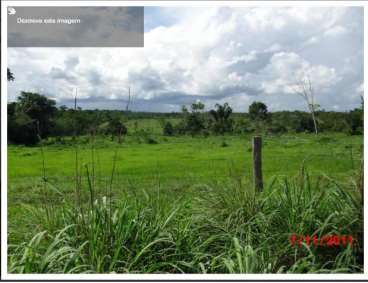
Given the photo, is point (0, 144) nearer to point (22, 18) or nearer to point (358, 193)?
point (22, 18)

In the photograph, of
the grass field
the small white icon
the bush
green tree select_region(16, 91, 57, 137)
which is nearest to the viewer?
the small white icon

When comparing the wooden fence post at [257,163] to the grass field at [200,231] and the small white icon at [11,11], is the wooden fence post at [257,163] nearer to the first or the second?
the grass field at [200,231]

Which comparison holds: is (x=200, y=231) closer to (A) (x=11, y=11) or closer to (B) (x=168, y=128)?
(A) (x=11, y=11)

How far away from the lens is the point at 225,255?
3.58m

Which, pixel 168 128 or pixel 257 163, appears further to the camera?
pixel 168 128

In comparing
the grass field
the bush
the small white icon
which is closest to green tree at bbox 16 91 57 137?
the grass field

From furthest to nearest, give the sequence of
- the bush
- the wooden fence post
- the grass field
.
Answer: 1. the bush
2. the wooden fence post
3. the grass field
